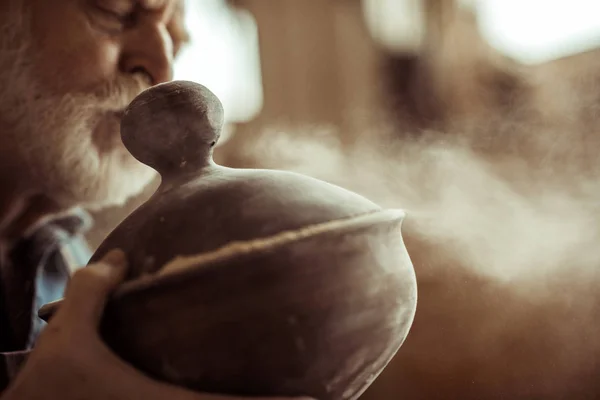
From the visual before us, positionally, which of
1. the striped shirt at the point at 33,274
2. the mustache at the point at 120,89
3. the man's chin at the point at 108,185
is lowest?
the striped shirt at the point at 33,274

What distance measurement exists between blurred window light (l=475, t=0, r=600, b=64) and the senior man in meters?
0.79

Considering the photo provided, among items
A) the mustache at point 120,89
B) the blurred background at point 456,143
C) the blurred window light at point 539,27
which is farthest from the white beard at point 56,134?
the blurred window light at point 539,27

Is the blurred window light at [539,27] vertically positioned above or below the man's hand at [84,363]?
above

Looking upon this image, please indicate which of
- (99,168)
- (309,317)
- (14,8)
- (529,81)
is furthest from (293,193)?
(529,81)

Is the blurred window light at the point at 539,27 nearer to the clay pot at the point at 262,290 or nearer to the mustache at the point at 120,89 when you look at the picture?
the mustache at the point at 120,89

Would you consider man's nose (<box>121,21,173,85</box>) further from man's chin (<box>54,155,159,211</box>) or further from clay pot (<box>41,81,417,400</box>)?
clay pot (<box>41,81,417,400</box>)

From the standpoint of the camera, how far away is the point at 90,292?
0.53 meters

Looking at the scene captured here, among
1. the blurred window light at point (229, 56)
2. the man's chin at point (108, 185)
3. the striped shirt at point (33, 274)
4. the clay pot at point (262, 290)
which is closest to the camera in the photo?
the clay pot at point (262, 290)

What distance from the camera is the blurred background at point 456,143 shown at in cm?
132

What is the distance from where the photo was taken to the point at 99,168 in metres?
1.23

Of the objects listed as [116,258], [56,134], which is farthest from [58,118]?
[116,258]

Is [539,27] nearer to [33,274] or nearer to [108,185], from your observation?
[108,185]

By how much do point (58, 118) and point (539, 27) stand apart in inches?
44.8

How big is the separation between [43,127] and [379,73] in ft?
2.84
